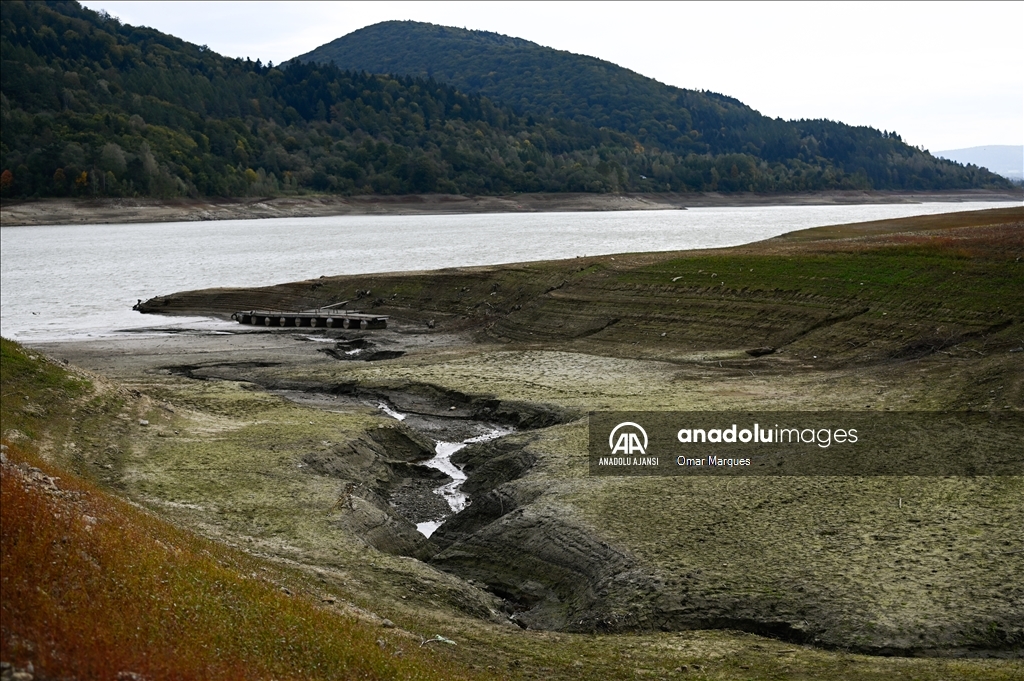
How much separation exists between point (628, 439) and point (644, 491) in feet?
15.7

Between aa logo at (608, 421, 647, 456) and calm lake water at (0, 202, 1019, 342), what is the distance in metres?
39.0

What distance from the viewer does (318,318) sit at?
59.4m

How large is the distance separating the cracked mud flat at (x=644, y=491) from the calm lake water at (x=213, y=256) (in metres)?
25.2

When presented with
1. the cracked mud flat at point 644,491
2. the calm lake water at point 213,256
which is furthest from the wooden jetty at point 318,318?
the cracked mud flat at point 644,491

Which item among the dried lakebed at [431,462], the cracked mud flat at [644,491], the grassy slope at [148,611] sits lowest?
the dried lakebed at [431,462]

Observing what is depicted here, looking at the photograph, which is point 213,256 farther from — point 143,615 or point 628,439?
point 143,615

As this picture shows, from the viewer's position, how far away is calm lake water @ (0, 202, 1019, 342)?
69688mm

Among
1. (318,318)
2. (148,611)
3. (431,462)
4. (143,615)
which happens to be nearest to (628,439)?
(431,462)

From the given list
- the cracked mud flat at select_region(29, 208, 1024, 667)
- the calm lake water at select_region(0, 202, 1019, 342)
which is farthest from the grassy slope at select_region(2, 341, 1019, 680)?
the calm lake water at select_region(0, 202, 1019, 342)

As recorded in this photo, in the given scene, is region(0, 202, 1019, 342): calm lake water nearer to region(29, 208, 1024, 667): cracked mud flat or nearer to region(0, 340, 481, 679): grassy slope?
region(29, 208, 1024, 667): cracked mud flat

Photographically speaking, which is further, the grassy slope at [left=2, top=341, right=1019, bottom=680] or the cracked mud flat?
the cracked mud flat

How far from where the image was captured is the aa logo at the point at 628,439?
2619 cm

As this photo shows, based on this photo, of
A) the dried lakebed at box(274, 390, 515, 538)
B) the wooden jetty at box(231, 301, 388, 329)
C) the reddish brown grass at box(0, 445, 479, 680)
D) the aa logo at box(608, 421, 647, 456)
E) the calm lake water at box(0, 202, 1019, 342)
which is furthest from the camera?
the calm lake water at box(0, 202, 1019, 342)

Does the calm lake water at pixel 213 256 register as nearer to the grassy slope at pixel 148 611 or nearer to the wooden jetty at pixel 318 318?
the wooden jetty at pixel 318 318
